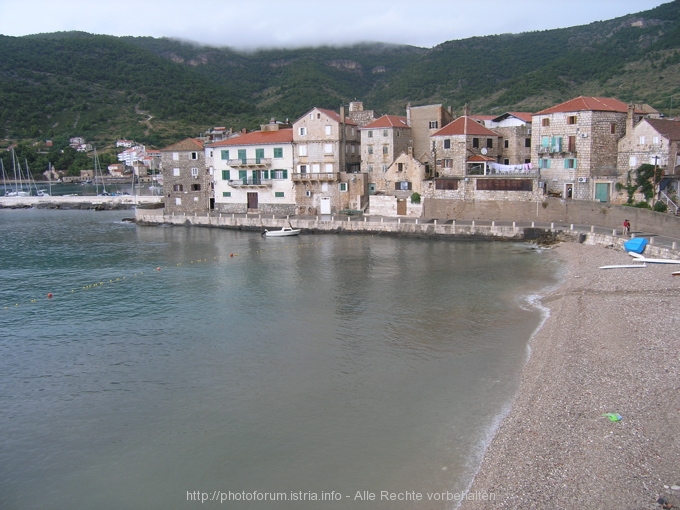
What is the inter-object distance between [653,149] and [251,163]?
35.8m

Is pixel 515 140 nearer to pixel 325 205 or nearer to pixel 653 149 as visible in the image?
pixel 653 149

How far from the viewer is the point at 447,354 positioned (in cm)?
2180

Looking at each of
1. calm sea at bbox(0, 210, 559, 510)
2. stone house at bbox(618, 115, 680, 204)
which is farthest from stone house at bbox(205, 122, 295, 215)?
stone house at bbox(618, 115, 680, 204)

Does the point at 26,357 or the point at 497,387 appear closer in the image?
the point at 497,387

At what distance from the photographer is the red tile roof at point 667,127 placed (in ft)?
144

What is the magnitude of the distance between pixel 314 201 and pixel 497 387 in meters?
42.1

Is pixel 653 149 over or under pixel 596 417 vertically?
over

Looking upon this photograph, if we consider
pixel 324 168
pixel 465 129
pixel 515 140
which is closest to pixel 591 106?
pixel 515 140

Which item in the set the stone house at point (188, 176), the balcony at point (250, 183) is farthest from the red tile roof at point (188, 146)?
the balcony at point (250, 183)

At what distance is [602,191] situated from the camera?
47.8m

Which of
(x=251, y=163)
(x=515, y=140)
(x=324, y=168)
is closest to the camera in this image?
(x=515, y=140)

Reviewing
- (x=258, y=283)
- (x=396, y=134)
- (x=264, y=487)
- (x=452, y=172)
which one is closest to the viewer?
(x=264, y=487)

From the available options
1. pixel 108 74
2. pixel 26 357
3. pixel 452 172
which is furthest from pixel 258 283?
pixel 108 74

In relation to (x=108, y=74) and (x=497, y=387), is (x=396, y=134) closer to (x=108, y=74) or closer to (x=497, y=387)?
(x=497, y=387)
